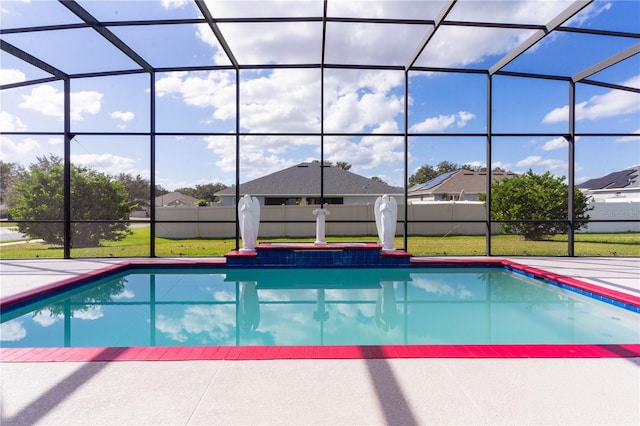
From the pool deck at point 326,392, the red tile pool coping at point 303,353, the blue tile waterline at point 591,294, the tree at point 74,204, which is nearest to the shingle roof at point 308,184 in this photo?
the tree at point 74,204

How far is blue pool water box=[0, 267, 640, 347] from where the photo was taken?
395cm

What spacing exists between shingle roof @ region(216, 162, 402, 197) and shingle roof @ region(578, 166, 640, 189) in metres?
13.2

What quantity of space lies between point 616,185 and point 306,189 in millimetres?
18728

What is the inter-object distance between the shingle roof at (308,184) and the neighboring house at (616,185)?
11.5 m

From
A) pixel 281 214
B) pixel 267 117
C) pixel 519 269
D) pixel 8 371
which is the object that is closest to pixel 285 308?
pixel 8 371

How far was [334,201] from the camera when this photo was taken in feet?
64.5

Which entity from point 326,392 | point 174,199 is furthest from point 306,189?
point 174,199

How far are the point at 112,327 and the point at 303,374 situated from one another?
2.81 meters

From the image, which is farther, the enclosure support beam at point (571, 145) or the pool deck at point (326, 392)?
the enclosure support beam at point (571, 145)

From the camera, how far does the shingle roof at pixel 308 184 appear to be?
1914cm

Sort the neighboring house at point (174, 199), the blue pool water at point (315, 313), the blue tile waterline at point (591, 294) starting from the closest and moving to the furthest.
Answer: the blue pool water at point (315, 313), the blue tile waterline at point (591, 294), the neighboring house at point (174, 199)

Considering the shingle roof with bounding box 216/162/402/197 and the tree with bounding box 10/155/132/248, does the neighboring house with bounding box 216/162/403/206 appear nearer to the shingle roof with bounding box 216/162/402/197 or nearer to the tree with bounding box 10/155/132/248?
the shingle roof with bounding box 216/162/402/197

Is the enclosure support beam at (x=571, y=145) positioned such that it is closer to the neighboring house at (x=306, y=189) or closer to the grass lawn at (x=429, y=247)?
the grass lawn at (x=429, y=247)

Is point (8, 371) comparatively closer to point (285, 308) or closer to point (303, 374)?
point (303, 374)
